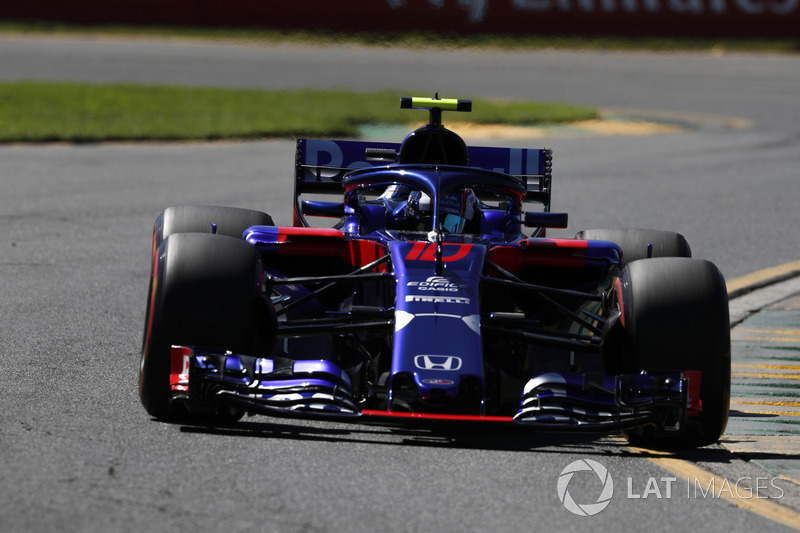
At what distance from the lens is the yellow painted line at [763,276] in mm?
9898

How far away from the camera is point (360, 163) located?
9.13 m

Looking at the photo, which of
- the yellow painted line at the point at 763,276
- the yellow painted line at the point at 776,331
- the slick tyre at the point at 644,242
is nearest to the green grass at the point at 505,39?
the yellow painted line at the point at 763,276

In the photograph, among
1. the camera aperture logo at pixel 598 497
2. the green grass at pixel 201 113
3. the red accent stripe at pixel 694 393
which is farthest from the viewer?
the green grass at pixel 201 113

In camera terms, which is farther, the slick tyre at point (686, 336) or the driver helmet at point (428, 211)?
the driver helmet at point (428, 211)

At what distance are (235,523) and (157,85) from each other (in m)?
20.2

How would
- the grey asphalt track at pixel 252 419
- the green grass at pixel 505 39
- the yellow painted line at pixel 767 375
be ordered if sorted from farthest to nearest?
the green grass at pixel 505 39 < the yellow painted line at pixel 767 375 < the grey asphalt track at pixel 252 419

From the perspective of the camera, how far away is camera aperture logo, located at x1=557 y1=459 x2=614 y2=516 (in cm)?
479

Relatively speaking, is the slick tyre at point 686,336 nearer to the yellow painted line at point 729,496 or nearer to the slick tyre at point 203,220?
the yellow painted line at point 729,496

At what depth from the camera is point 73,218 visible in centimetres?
1189

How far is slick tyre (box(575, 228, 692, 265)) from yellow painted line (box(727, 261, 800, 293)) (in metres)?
2.19

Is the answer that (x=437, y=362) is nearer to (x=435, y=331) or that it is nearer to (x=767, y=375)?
(x=435, y=331)

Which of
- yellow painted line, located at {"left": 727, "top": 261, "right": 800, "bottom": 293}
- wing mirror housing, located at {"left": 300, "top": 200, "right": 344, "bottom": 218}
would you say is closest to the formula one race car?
wing mirror housing, located at {"left": 300, "top": 200, "right": 344, "bottom": 218}

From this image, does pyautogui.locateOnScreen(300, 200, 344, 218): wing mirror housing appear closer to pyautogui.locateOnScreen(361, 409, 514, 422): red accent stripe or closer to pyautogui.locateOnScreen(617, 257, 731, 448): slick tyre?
pyautogui.locateOnScreen(617, 257, 731, 448): slick tyre

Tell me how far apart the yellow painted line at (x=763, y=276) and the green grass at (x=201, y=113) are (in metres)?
8.79
